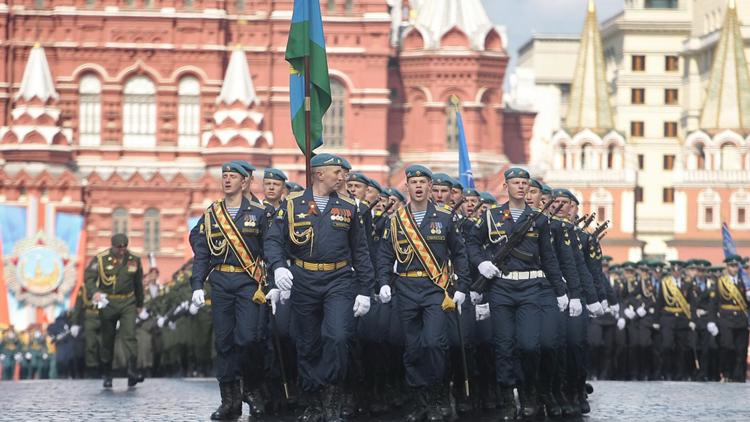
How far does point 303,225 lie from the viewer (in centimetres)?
1393

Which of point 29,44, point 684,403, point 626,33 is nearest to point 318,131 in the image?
point 684,403

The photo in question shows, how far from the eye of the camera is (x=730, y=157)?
230 feet

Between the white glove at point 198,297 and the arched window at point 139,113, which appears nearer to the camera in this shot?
the white glove at point 198,297

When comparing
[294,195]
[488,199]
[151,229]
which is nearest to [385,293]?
[294,195]

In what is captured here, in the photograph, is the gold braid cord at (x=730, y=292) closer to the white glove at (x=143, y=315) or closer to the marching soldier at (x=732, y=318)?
the marching soldier at (x=732, y=318)

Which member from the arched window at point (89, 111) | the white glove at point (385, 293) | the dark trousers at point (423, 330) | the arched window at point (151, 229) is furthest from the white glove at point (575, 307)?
the arched window at point (89, 111)

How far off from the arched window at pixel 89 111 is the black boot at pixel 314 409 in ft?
145

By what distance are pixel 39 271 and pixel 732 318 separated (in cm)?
3069

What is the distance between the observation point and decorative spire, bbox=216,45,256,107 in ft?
181

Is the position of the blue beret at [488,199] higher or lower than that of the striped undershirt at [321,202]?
higher

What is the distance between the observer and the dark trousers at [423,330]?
14.1 metres

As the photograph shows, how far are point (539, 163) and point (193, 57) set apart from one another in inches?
880

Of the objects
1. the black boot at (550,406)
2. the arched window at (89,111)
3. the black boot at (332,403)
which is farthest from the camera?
the arched window at (89,111)

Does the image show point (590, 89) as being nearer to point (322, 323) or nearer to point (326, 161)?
point (326, 161)
